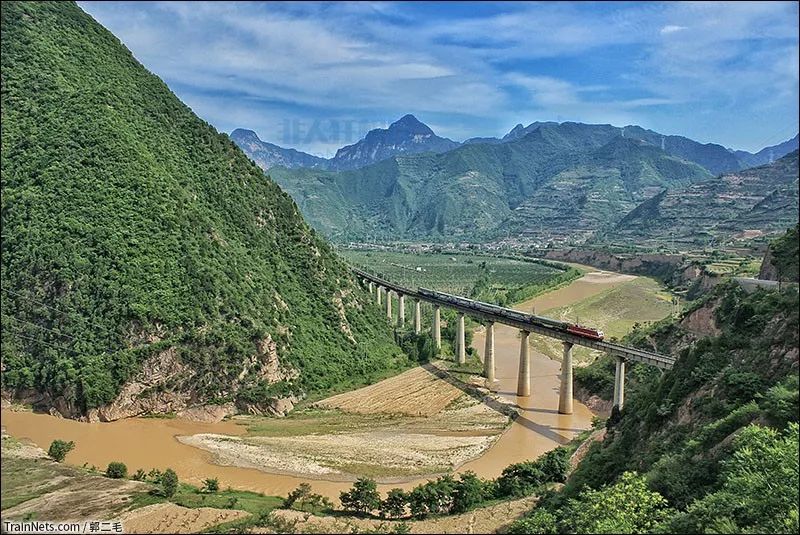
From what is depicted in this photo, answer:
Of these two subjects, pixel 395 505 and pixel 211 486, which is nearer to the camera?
pixel 395 505

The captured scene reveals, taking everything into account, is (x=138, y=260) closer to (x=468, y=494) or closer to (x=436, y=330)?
(x=436, y=330)

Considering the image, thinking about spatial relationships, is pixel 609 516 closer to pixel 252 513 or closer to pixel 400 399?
pixel 252 513

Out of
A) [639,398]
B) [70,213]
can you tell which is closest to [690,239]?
[639,398]

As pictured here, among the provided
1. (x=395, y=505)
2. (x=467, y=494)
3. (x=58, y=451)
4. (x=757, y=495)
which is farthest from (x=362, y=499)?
(x=58, y=451)

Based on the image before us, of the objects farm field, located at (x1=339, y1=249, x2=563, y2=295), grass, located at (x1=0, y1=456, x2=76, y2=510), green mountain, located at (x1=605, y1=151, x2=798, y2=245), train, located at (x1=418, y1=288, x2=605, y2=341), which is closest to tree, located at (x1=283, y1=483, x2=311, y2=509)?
grass, located at (x1=0, y1=456, x2=76, y2=510)

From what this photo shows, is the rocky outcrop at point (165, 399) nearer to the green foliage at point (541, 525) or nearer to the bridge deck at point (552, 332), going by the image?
the bridge deck at point (552, 332)

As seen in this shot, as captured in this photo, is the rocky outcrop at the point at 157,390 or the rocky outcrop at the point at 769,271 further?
the rocky outcrop at the point at 157,390

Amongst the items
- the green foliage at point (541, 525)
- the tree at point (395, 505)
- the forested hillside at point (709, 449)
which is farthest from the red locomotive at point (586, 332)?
the green foliage at point (541, 525)
